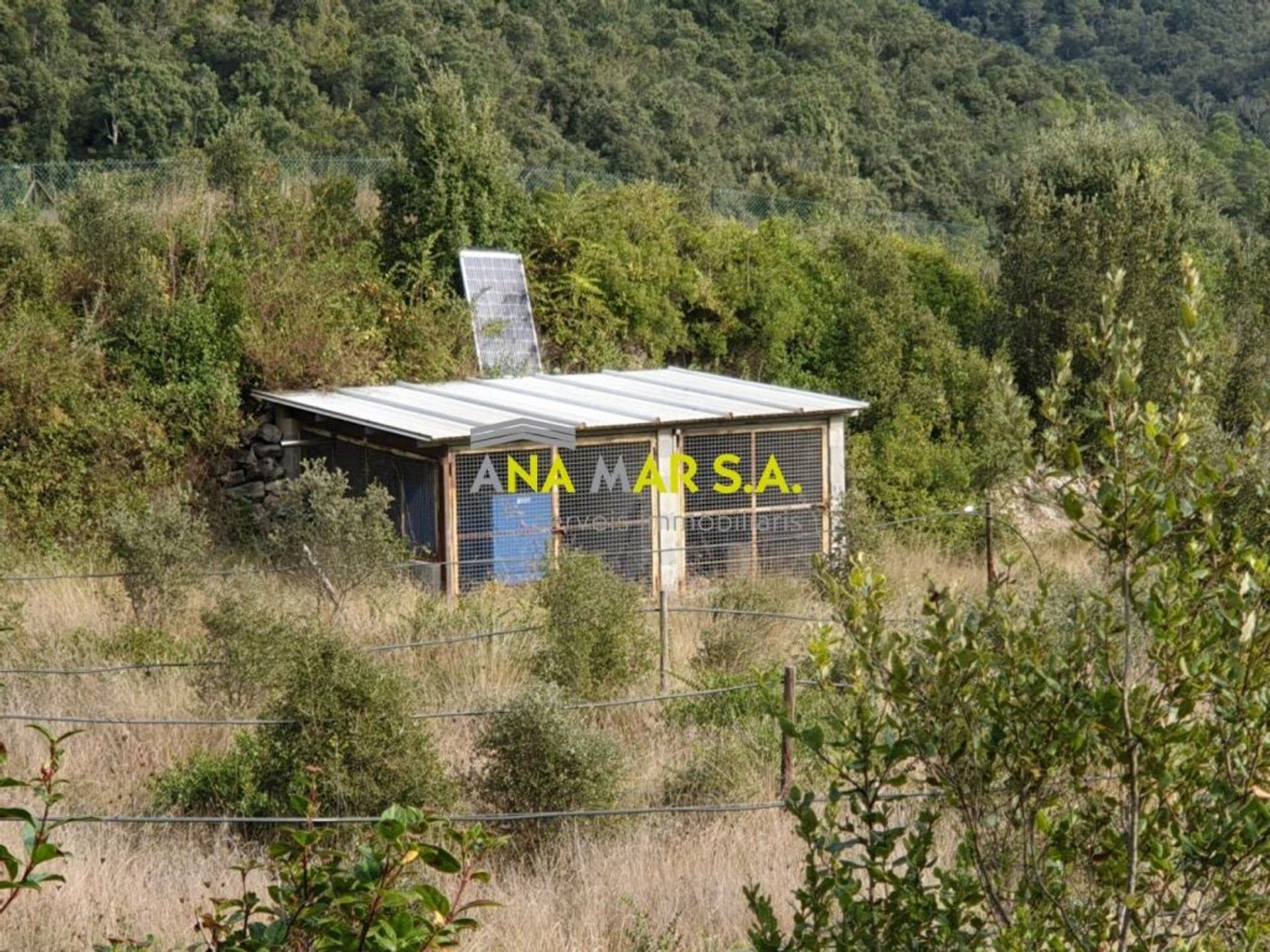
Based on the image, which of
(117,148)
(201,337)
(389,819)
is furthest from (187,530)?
(117,148)

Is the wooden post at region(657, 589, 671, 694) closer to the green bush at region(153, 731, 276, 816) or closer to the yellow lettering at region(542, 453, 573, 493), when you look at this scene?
the yellow lettering at region(542, 453, 573, 493)

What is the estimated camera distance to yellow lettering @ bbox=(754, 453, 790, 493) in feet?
53.8

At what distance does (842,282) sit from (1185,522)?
17.3 metres

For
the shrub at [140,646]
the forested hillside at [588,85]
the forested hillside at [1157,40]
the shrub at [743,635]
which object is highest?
the forested hillside at [1157,40]

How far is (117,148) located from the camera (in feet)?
91.9

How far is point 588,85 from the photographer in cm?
3347

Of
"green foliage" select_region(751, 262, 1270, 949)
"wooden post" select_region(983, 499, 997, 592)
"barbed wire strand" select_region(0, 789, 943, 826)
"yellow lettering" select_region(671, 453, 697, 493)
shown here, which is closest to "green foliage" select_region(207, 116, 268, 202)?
"yellow lettering" select_region(671, 453, 697, 493)

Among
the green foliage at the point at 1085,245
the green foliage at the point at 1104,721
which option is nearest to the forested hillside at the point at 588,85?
the green foliage at the point at 1085,245

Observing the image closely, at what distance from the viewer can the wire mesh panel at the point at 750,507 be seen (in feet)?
53.2

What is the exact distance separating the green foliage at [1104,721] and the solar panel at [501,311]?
14.5m

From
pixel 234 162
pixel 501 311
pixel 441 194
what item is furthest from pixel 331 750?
pixel 234 162

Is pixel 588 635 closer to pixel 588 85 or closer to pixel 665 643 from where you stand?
pixel 665 643

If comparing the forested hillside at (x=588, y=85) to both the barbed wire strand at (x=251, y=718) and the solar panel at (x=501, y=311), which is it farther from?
the barbed wire strand at (x=251, y=718)

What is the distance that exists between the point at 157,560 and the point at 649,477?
4920 mm
